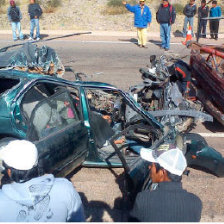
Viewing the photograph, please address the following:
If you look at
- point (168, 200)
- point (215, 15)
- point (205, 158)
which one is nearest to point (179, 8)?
point (215, 15)

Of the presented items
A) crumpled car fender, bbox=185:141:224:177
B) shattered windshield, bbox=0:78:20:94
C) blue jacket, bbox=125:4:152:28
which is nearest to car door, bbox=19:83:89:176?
shattered windshield, bbox=0:78:20:94

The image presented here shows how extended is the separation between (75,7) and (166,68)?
658 inches

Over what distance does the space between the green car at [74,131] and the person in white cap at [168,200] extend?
133 centimetres

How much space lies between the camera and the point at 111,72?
450 inches

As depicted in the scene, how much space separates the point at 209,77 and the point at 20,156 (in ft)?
18.6

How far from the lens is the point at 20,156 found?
111 inches

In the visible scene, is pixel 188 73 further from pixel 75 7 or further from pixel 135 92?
pixel 75 7

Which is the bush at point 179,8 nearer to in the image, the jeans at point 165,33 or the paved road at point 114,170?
the paved road at point 114,170

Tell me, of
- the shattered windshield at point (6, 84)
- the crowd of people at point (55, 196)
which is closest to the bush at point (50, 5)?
the shattered windshield at point (6, 84)

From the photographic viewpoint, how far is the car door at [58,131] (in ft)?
15.8

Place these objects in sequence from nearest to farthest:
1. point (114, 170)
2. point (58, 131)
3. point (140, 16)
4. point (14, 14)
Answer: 1. point (58, 131)
2. point (114, 170)
3. point (140, 16)
4. point (14, 14)

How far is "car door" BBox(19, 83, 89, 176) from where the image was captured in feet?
15.8

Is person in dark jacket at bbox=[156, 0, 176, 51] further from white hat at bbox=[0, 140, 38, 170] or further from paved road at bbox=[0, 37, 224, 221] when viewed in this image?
white hat at bbox=[0, 140, 38, 170]

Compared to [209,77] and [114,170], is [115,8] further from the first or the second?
[114,170]
